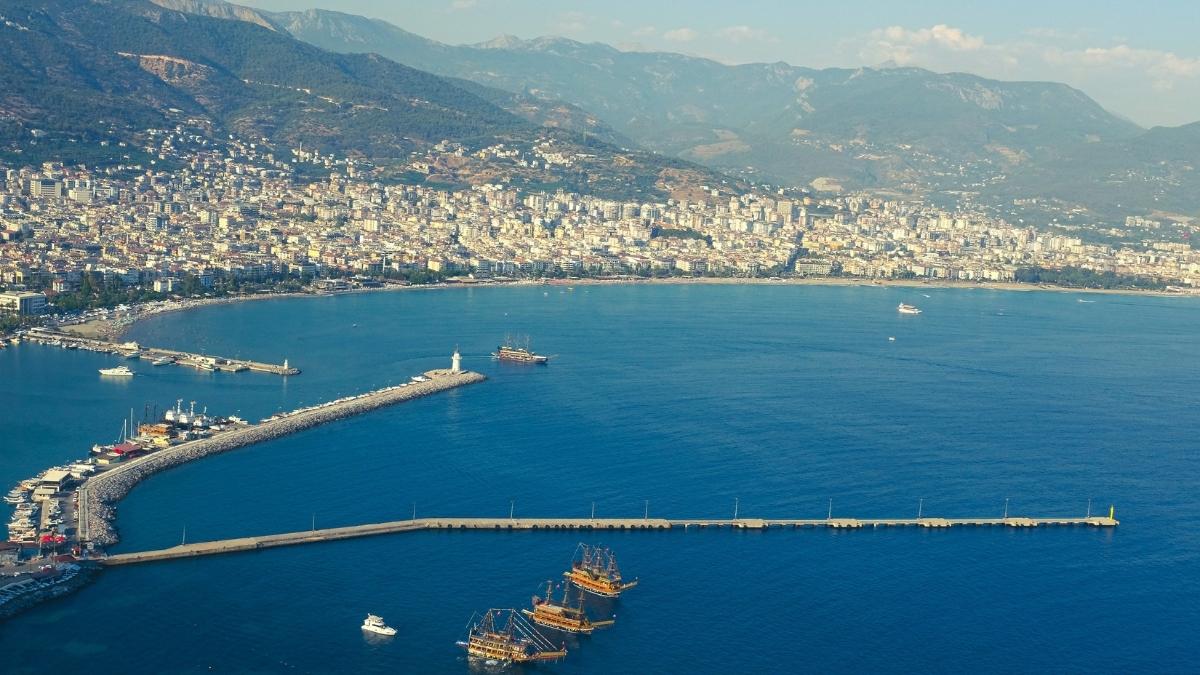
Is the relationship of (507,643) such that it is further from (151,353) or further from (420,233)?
(420,233)

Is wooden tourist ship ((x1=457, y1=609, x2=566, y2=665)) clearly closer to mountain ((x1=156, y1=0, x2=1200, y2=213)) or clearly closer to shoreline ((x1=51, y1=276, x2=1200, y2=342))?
shoreline ((x1=51, y1=276, x2=1200, y2=342))

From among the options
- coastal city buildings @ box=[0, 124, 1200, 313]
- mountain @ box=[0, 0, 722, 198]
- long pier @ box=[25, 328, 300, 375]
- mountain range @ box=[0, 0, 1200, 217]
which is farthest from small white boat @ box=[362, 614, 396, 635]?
mountain range @ box=[0, 0, 1200, 217]

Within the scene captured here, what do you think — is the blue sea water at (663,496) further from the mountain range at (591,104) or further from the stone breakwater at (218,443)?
the mountain range at (591,104)

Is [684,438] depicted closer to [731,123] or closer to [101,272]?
[101,272]

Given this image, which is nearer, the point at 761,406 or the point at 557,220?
the point at 761,406

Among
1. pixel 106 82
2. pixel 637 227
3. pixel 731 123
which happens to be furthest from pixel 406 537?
pixel 731 123

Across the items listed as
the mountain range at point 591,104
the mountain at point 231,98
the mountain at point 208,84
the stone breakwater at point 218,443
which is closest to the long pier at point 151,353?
the stone breakwater at point 218,443
